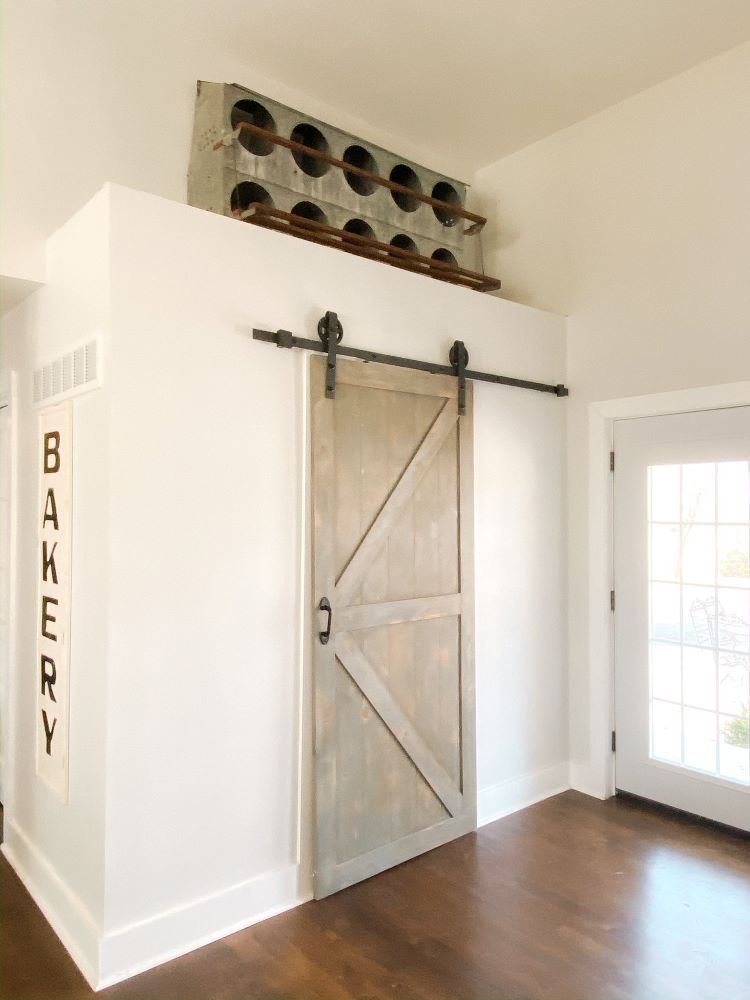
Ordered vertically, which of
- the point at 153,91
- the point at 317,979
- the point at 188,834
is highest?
the point at 153,91

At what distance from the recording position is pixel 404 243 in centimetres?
363

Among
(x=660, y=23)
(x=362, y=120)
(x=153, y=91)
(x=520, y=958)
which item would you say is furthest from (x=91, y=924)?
(x=660, y=23)

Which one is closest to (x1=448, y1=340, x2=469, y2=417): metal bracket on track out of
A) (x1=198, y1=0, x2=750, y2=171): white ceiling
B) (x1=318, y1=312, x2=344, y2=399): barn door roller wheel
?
(x1=318, y1=312, x2=344, y2=399): barn door roller wheel

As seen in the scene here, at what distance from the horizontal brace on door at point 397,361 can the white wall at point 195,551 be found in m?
0.06

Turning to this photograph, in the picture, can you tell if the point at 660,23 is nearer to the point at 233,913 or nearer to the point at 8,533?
the point at 8,533

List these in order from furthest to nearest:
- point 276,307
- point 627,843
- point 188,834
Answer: point 627,843 → point 276,307 → point 188,834

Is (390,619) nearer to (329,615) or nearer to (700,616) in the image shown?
(329,615)

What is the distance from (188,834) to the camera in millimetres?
2432

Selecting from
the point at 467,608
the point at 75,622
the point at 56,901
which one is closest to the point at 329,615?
the point at 467,608

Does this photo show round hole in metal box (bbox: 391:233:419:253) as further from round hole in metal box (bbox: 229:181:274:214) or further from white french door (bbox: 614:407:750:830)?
white french door (bbox: 614:407:750:830)

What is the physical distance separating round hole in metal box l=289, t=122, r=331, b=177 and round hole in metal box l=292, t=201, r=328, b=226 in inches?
5.8

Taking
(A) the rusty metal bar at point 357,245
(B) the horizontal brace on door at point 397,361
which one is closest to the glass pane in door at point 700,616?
(B) the horizontal brace on door at point 397,361

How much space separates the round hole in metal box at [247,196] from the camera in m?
2.98

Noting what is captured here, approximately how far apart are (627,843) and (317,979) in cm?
156
